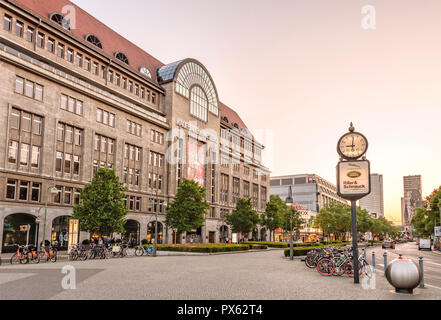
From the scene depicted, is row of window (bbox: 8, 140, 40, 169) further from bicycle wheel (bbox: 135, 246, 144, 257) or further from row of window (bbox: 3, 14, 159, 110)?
bicycle wheel (bbox: 135, 246, 144, 257)

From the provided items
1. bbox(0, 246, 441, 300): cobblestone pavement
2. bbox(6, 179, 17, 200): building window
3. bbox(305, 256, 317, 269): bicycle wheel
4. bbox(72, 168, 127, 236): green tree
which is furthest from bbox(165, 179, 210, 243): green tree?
bbox(0, 246, 441, 300): cobblestone pavement

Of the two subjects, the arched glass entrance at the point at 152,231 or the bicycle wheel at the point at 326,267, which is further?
the arched glass entrance at the point at 152,231

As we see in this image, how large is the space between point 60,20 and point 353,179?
43526 mm

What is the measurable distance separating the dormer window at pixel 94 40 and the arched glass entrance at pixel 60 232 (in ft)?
76.0

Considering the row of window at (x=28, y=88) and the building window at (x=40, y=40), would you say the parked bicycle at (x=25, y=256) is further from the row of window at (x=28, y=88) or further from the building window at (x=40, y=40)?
the building window at (x=40, y=40)

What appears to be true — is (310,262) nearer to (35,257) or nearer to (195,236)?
(35,257)

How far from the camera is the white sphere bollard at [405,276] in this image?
40.9 ft

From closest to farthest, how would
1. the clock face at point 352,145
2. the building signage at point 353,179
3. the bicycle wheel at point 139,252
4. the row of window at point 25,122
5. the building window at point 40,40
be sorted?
the building signage at point 353,179 → the clock face at point 352,145 → the bicycle wheel at point 139,252 → the row of window at point 25,122 → the building window at point 40,40

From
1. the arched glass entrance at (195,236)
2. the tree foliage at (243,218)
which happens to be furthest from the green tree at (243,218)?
the arched glass entrance at (195,236)

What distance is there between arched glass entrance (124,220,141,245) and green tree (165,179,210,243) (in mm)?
5854

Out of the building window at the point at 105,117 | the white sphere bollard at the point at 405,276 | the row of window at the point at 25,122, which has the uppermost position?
the building window at the point at 105,117
